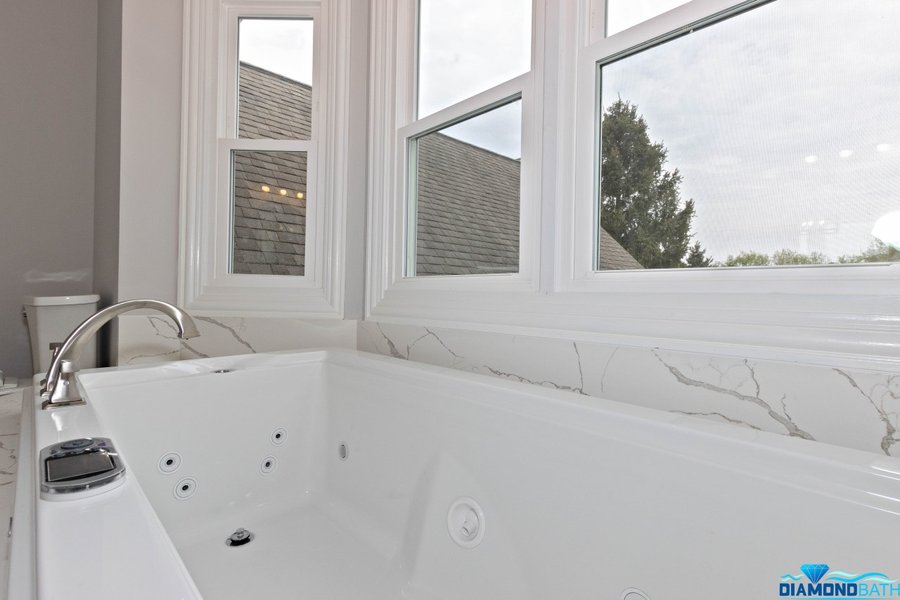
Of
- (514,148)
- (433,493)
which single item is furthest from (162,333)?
(514,148)

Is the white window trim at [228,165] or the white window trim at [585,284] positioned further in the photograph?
the white window trim at [228,165]

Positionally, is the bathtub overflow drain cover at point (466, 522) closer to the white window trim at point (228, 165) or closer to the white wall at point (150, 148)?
the white window trim at point (228, 165)

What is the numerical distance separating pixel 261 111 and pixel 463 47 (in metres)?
0.89

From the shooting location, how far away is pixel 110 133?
2018 mm

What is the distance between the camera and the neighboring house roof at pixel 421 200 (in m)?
1.49

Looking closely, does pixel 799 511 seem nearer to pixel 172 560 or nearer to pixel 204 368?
pixel 172 560

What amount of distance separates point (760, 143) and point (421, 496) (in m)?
1.04

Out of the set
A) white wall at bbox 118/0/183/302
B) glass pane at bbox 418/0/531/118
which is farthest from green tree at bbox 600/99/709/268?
white wall at bbox 118/0/183/302

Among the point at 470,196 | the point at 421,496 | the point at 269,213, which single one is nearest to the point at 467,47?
the point at 470,196

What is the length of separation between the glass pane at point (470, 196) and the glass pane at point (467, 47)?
12cm

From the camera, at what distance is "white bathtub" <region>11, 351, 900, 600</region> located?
0.60 meters

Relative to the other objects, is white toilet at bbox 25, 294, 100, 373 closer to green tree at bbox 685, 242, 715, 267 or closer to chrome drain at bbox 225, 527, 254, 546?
chrome drain at bbox 225, 527, 254, 546

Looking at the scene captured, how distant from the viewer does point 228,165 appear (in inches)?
77.9

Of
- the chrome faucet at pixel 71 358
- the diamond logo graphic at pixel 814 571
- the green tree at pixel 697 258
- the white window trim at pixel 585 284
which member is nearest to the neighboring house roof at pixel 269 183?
the white window trim at pixel 585 284
